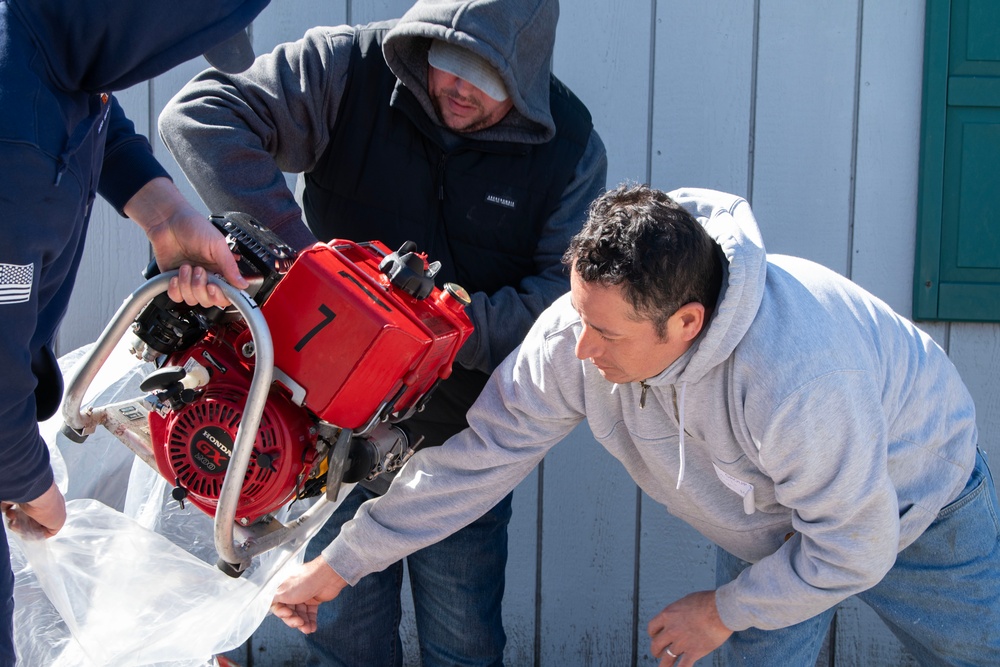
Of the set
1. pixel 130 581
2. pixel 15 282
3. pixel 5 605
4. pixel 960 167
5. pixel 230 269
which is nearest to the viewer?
pixel 15 282

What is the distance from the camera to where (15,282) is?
3.93 feet

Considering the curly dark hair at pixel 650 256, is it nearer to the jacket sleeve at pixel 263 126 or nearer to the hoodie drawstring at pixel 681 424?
the hoodie drawstring at pixel 681 424

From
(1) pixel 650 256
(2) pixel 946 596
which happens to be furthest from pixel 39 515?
(2) pixel 946 596

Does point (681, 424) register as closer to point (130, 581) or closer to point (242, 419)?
point (242, 419)

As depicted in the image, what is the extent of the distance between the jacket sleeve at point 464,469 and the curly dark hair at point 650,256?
31 cm

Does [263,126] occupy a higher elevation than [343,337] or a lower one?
higher

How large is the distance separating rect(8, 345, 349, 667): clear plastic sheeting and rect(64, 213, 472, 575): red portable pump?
0.57 ft

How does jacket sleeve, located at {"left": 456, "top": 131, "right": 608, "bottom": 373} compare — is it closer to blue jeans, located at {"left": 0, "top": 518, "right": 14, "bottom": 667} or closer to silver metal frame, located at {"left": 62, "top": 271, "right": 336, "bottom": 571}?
silver metal frame, located at {"left": 62, "top": 271, "right": 336, "bottom": 571}

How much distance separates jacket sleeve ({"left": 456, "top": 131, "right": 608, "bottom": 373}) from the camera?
2.02 metres

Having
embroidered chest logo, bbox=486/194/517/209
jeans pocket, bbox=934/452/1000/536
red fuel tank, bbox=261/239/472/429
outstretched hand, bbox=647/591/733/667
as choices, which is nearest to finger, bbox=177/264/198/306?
red fuel tank, bbox=261/239/472/429

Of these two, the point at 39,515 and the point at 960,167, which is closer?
the point at 39,515

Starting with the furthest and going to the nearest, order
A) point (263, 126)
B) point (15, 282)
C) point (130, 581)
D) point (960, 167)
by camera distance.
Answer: point (960, 167) < point (263, 126) < point (130, 581) < point (15, 282)

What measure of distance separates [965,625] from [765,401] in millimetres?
669

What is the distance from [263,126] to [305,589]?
3.05 ft
